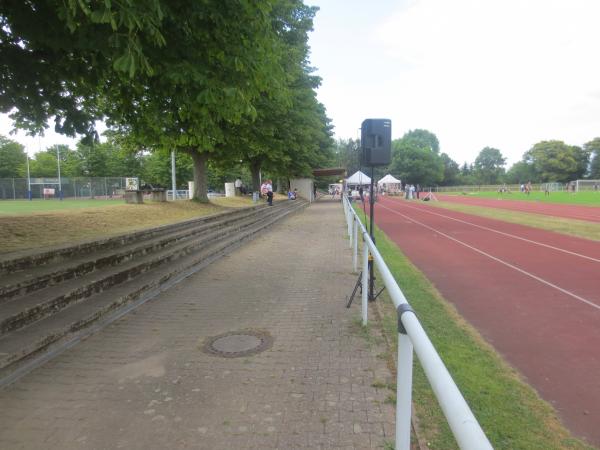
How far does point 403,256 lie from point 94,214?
9.20 metres

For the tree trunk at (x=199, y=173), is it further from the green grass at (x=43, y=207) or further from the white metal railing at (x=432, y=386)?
the white metal railing at (x=432, y=386)

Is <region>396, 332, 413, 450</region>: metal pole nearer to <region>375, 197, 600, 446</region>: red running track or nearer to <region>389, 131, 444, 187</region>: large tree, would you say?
<region>375, 197, 600, 446</region>: red running track

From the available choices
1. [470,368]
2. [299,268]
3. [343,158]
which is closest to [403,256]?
[299,268]

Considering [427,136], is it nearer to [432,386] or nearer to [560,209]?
[560,209]

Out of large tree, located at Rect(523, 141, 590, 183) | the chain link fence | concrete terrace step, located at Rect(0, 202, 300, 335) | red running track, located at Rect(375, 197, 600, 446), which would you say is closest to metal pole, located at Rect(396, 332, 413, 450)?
red running track, located at Rect(375, 197, 600, 446)

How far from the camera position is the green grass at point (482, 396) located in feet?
9.81

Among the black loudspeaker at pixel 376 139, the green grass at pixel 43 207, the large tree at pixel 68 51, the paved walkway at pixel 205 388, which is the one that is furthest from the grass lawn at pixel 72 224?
the black loudspeaker at pixel 376 139

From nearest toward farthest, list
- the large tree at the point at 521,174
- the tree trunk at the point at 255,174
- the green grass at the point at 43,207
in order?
the green grass at the point at 43,207 → the tree trunk at the point at 255,174 → the large tree at the point at 521,174

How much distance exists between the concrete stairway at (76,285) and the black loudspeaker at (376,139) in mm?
4078

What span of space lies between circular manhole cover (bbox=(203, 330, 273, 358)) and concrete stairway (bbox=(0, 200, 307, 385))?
156 cm

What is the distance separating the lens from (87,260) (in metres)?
6.42

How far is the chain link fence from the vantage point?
3856cm

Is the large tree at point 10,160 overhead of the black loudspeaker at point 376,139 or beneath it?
overhead

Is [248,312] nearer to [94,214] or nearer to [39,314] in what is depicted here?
[39,314]
